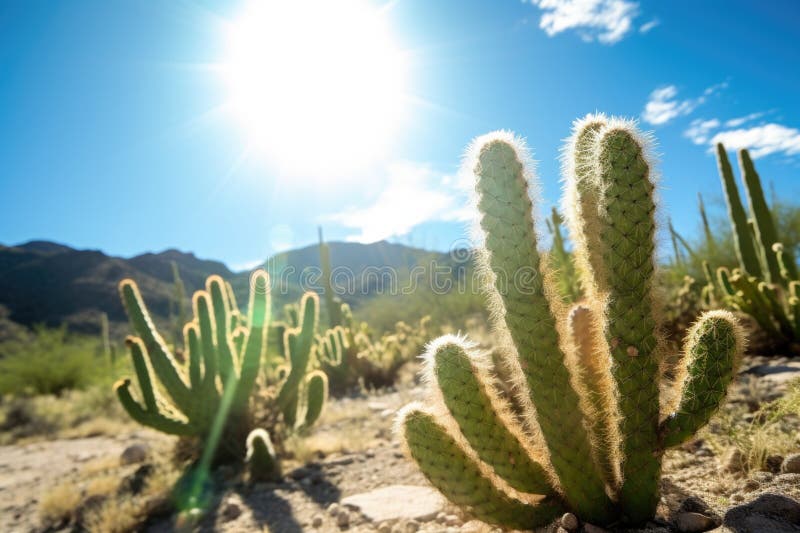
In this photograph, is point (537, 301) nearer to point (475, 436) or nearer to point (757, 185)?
point (475, 436)

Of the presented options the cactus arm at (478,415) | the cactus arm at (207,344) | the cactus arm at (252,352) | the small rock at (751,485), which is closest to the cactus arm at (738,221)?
the small rock at (751,485)

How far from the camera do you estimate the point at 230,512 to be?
4.13 m

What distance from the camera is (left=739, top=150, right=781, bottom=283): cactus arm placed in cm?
841

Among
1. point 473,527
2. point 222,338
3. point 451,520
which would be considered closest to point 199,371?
point 222,338

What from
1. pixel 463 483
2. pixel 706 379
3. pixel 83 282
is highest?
pixel 83 282

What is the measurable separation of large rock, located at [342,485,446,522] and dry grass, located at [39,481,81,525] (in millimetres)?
3010

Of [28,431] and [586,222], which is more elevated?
[586,222]

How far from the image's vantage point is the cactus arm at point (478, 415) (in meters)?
2.28

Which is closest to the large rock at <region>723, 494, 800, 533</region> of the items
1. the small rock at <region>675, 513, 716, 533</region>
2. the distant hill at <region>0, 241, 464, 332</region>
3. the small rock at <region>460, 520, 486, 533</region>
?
the small rock at <region>675, 513, 716, 533</region>

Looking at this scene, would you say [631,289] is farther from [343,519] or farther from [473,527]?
[343,519]

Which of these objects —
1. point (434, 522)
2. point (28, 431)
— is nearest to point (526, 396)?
point (434, 522)

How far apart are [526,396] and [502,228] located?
2.60ft

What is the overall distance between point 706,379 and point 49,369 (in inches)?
786

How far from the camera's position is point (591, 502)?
2.25 meters
